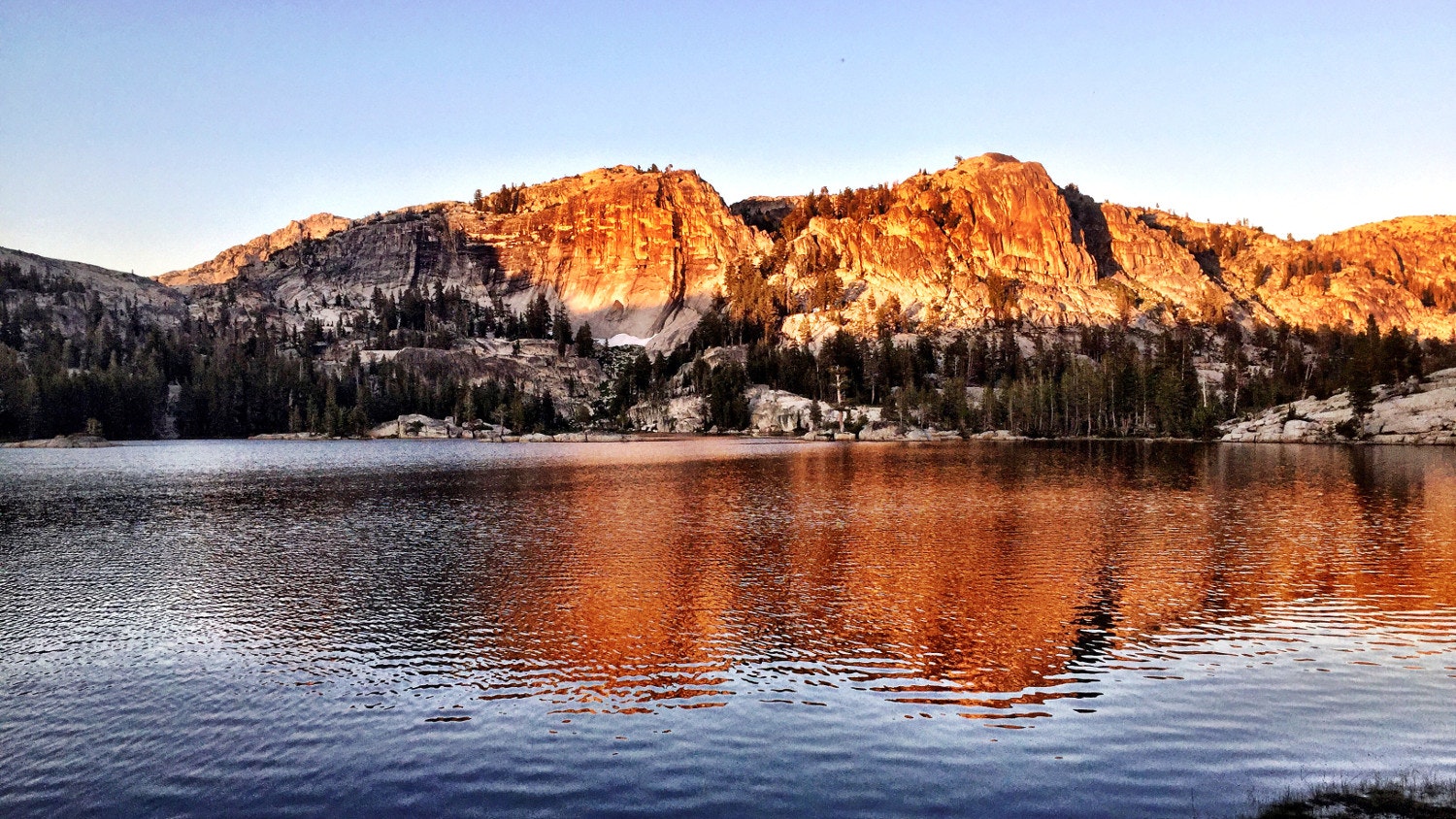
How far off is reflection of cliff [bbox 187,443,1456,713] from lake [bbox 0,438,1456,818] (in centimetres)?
21

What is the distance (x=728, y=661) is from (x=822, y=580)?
453 inches

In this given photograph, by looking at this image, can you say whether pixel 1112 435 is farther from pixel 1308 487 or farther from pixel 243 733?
pixel 243 733

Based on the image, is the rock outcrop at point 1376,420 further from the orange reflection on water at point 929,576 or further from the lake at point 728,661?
the lake at point 728,661

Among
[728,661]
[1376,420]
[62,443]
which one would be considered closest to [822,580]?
[728,661]

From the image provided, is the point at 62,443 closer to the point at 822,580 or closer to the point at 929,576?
the point at 822,580

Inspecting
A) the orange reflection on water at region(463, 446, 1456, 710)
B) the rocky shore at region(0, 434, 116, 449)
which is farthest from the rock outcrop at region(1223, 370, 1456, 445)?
the rocky shore at region(0, 434, 116, 449)

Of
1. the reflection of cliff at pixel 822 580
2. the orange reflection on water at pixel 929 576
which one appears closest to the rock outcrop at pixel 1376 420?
the reflection of cliff at pixel 822 580

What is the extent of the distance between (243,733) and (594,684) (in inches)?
313

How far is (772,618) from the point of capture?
28.2 metres

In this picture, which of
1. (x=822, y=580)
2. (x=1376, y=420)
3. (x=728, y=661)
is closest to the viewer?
(x=728, y=661)

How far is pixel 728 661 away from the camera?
23453 mm

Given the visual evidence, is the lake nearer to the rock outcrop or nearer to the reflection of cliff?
the reflection of cliff

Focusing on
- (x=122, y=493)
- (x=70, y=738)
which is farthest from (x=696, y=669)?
(x=122, y=493)

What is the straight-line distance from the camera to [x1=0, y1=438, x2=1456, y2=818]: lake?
15.7 metres
